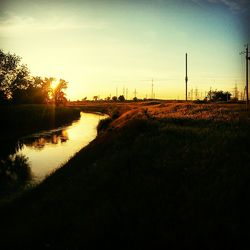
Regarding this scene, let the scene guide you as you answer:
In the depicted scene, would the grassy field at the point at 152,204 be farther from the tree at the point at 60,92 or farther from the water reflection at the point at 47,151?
the tree at the point at 60,92

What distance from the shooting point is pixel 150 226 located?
11672 mm

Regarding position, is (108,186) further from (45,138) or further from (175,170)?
(45,138)

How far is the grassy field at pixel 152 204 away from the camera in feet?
36.3

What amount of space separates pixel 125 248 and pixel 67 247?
2219 mm

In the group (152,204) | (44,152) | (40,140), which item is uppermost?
(152,204)

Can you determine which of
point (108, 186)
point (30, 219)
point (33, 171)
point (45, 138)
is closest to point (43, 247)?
point (30, 219)

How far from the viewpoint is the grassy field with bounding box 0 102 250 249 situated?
11055 mm

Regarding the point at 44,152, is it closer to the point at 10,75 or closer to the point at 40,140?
the point at 40,140

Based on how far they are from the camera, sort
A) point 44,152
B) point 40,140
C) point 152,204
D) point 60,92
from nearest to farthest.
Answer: point 152,204 < point 44,152 < point 40,140 < point 60,92

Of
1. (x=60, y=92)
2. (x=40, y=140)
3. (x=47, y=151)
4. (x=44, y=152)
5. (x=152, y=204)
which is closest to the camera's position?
(x=152, y=204)

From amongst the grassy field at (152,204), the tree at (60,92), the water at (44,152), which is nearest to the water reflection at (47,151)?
the water at (44,152)

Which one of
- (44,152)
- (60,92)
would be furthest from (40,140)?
(60,92)

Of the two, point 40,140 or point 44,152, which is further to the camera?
point 40,140

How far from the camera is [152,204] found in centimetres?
1306
